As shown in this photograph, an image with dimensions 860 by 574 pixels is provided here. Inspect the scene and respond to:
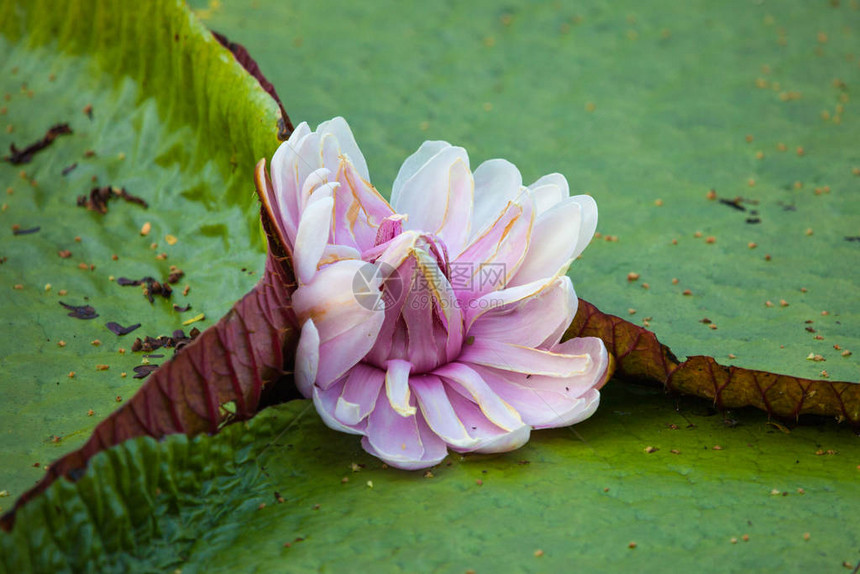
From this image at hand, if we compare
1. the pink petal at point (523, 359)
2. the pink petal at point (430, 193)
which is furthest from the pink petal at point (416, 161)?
the pink petal at point (523, 359)

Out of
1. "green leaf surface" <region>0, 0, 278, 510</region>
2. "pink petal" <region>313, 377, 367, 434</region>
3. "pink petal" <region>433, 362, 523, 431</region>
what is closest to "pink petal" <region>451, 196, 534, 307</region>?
"pink petal" <region>433, 362, 523, 431</region>

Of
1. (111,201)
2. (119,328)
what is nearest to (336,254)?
(119,328)

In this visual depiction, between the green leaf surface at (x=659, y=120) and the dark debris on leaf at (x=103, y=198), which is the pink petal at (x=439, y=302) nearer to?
the green leaf surface at (x=659, y=120)

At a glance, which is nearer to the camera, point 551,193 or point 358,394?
point 358,394

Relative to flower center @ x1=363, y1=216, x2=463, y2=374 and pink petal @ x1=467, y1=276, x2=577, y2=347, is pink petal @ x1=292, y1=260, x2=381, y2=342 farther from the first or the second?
pink petal @ x1=467, y1=276, x2=577, y2=347

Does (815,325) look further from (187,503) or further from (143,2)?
(143,2)

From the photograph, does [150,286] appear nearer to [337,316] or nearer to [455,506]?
[337,316]
